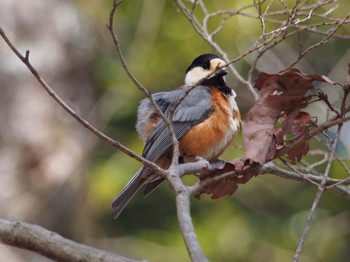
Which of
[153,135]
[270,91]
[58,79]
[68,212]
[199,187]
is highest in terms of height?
[58,79]

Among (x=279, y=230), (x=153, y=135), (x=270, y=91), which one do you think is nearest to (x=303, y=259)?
(x=279, y=230)

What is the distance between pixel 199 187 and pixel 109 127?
5965mm

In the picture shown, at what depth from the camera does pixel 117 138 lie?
846 cm

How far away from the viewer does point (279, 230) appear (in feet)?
29.0

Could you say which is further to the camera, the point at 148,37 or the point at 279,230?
the point at 279,230

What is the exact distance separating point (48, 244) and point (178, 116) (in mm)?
1942

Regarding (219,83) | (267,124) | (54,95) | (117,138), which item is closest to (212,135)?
(219,83)

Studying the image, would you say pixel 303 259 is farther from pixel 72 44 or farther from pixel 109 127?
pixel 72 44

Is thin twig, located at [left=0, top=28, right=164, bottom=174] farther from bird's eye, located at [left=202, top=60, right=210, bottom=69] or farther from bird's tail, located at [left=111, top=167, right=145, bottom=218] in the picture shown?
bird's eye, located at [left=202, top=60, right=210, bottom=69]

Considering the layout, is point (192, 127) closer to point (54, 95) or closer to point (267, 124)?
point (267, 124)

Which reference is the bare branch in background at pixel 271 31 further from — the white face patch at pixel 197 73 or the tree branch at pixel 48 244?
the tree branch at pixel 48 244

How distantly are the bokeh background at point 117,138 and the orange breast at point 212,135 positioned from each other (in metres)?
1.06

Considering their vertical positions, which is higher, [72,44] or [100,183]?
[72,44]

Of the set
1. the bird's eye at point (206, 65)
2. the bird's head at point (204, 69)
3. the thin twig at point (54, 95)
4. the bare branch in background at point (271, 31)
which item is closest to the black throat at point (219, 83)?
the bird's head at point (204, 69)
